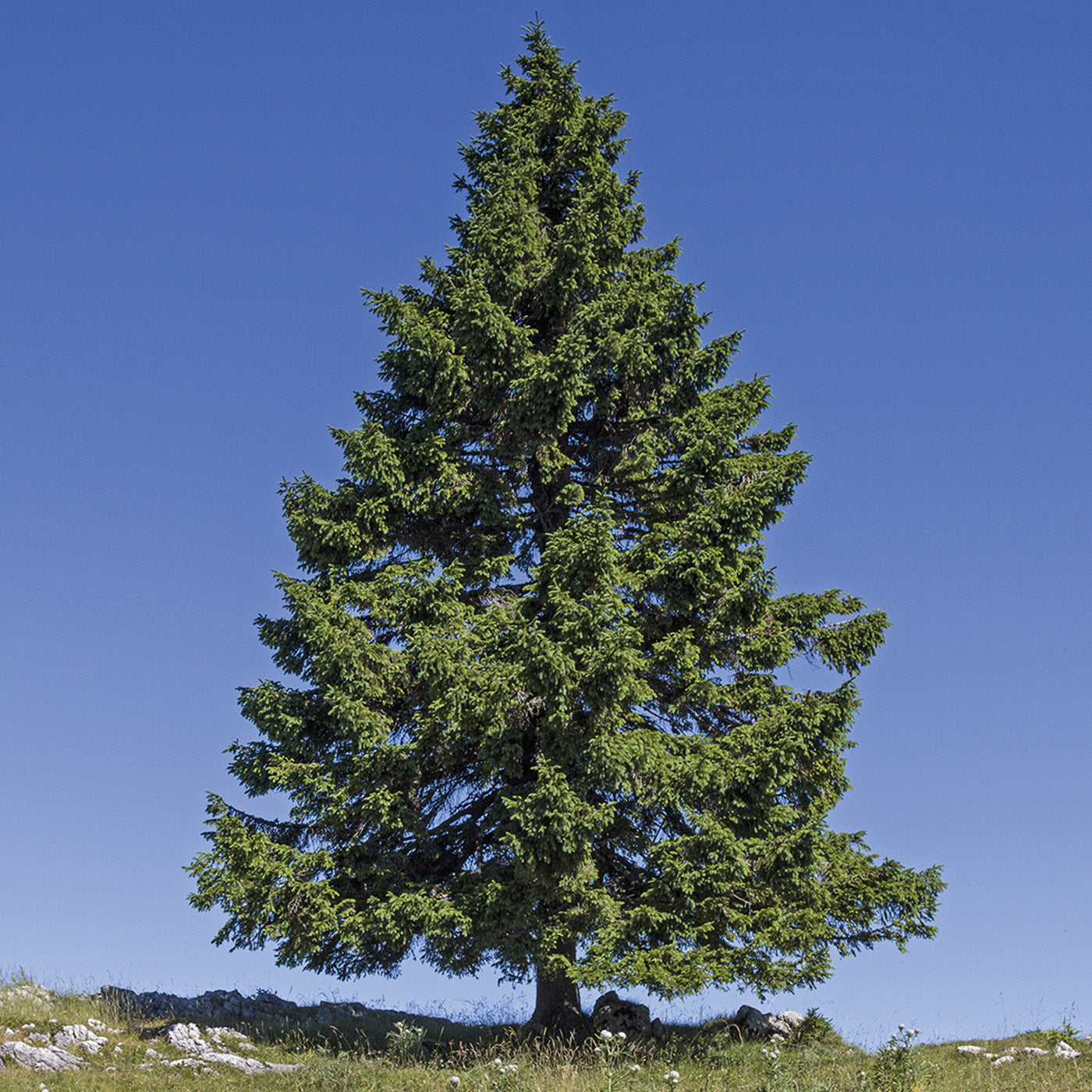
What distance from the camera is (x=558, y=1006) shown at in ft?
50.0

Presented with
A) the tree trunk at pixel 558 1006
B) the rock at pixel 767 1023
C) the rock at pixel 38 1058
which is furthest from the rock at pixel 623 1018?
the rock at pixel 38 1058

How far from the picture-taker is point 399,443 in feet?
54.0

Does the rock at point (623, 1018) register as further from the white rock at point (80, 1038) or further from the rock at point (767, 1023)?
the white rock at point (80, 1038)

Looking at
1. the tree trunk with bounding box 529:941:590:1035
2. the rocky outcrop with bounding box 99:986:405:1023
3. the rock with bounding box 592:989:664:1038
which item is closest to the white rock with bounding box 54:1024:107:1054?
the rocky outcrop with bounding box 99:986:405:1023

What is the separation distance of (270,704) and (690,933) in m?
6.77

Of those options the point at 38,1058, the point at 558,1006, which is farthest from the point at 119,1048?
the point at 558,1006

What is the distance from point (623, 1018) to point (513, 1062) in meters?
3.11

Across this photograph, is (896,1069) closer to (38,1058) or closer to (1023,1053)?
(1023,1053)

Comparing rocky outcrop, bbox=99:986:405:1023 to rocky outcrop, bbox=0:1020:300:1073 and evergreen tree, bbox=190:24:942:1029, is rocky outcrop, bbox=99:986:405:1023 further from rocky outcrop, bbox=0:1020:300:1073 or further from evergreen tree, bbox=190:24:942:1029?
evergreen tree, bbox=190:24:942:1029

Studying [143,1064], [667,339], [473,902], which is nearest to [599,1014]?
[473,902]

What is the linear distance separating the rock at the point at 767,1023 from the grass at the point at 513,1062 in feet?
0.96

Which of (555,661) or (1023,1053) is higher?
(555,661)

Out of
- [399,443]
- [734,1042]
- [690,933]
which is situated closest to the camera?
[690,933]

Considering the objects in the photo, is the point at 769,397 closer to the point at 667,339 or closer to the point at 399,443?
the point at 667,339
